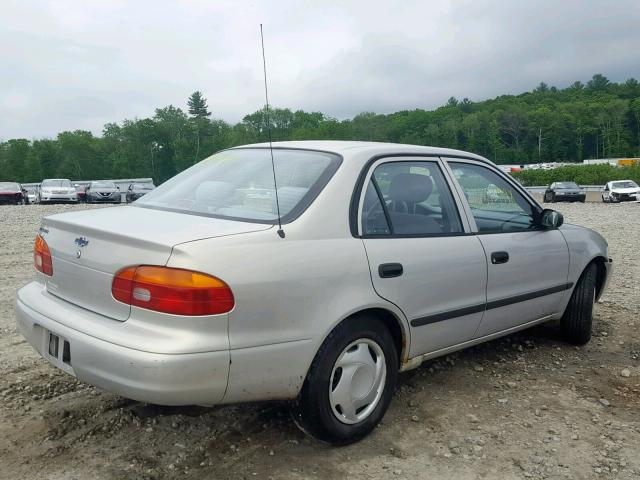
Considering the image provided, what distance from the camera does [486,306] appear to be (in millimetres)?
3596

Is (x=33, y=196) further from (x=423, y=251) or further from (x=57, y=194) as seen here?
(x=423, y=251)

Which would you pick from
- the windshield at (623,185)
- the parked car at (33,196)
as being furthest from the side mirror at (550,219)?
the parked car at (33,196)

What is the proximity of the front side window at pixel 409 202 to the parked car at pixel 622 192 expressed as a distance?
32.0m

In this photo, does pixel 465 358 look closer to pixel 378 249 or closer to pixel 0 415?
pixel 378 249

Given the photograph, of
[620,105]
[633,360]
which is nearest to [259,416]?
[633,360]

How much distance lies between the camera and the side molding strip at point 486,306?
10.6 ft

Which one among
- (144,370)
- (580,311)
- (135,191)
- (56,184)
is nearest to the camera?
(144,370)

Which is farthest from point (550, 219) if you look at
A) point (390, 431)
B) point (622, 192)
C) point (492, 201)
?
point (622, 192)

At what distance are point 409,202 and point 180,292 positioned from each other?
1.56 meters

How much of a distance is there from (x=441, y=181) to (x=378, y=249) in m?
0.90

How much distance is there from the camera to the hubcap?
112 inches

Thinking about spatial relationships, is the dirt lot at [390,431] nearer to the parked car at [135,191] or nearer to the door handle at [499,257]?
the door handle at [499,257]

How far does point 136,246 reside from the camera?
2.48 metres

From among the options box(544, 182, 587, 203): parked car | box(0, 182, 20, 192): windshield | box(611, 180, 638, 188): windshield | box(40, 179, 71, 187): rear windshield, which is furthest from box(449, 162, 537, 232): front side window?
box(611, 180, 638, 188): windshield
